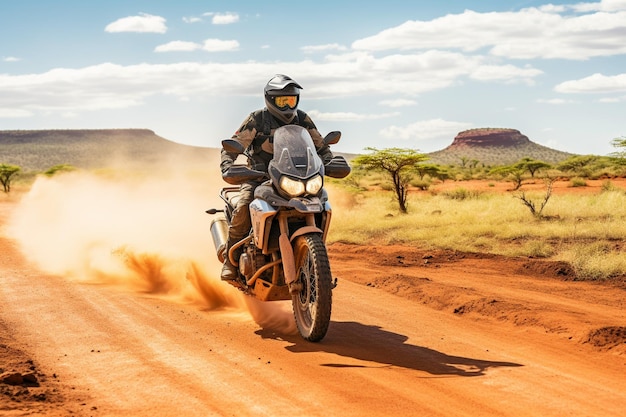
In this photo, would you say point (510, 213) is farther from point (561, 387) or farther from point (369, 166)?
point (561, 387)

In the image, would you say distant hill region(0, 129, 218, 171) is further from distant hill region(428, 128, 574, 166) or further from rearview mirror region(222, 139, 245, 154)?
rearview mirror region(222, 139, 245, 154)

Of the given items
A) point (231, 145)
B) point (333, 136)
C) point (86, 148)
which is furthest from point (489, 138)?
point (231, 145)

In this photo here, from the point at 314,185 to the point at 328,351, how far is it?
167 cm

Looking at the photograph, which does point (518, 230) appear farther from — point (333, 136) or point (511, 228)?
point (333, 136)

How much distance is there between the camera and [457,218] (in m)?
21.9

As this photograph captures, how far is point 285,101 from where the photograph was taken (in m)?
8.36

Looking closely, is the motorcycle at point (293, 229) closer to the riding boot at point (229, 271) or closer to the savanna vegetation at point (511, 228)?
the riding boot at point (229, 271)

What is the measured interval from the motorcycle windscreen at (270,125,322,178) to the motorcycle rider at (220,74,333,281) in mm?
430

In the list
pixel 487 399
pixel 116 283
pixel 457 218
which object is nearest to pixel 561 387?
pixel 487 399

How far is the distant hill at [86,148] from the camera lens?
118125 mm

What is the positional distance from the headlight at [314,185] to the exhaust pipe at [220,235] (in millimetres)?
1956

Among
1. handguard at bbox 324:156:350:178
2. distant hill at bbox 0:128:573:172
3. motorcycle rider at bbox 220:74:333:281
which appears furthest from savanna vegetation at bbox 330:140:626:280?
distant hill at bbox 0:128:573:172

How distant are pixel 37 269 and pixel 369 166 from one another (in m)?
20.2

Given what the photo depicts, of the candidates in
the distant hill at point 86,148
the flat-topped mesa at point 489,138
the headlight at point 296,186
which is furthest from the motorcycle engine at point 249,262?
the flat-topped mesa at point 489,138
